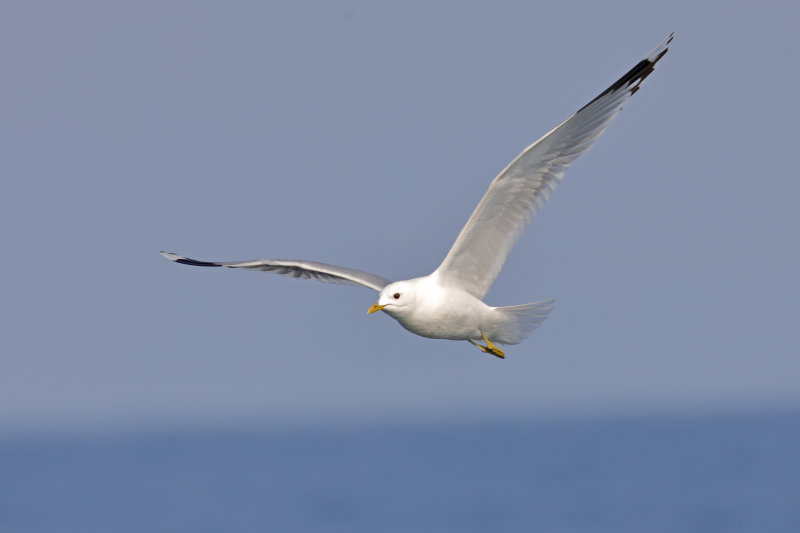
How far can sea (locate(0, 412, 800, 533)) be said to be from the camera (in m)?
49.0

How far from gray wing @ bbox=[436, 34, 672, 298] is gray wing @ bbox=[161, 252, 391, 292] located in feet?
3.73

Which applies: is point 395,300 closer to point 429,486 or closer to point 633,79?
point 633,79

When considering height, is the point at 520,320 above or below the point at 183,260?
below

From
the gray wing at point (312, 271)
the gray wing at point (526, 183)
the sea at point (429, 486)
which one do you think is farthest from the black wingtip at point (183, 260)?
the sea at point (429, 486)

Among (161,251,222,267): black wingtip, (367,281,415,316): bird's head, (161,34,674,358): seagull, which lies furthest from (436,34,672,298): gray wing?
(161,251,222,267): black wingtip

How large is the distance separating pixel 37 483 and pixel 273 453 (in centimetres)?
2452

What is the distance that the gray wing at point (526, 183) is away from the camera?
14.3 m

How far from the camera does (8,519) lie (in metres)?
51.9

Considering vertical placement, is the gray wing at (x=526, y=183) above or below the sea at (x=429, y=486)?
below

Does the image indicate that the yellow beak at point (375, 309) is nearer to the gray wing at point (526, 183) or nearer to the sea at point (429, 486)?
the gray wing at point (526, 183)

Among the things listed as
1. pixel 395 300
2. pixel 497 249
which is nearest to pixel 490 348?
pixel 497 249

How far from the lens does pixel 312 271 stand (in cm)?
1691

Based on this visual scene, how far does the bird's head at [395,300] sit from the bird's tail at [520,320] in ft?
4.59

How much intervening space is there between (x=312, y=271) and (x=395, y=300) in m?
2.68
